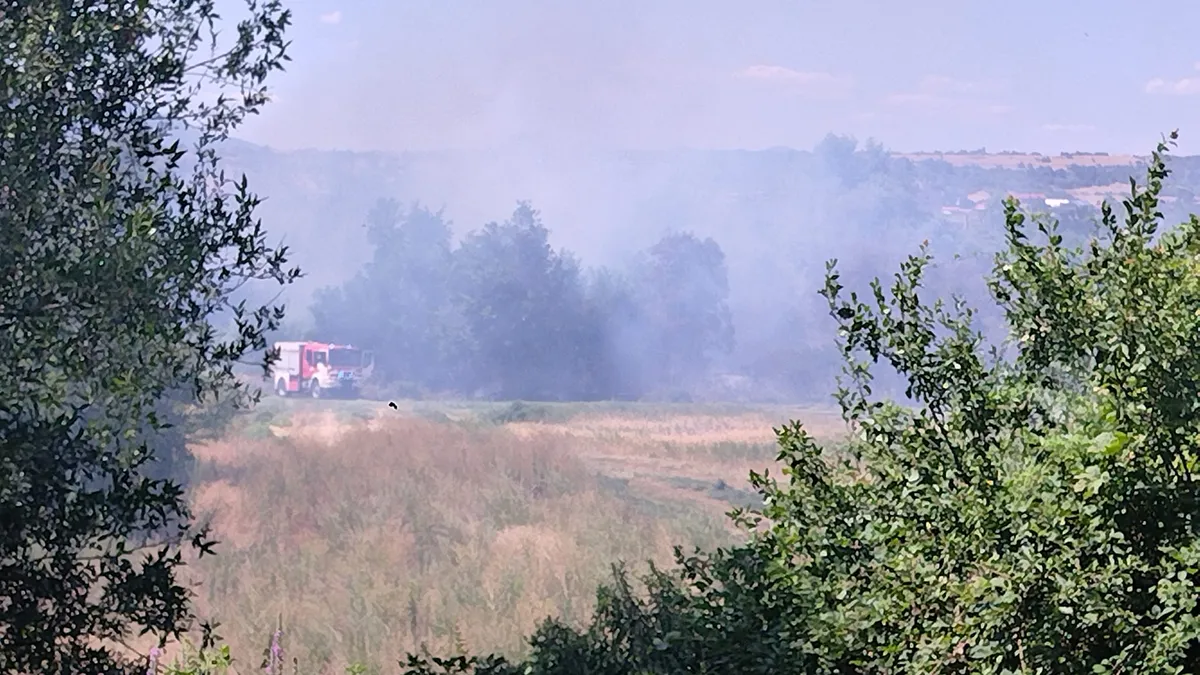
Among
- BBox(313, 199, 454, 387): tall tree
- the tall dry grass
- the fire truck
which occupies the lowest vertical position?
the tall dry grass

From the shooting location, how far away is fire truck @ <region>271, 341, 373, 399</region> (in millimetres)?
39219

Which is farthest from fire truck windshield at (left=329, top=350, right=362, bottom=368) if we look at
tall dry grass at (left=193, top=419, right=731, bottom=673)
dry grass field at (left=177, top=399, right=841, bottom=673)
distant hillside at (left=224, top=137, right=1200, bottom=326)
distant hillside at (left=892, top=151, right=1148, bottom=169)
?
distant hillside at (left=892, top=151, right=1148, bottom=169)

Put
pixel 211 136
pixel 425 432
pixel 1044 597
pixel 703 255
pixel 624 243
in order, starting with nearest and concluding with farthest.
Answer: pixel 1044 597 < pixel 211 136 < pixel 425 432 < pixel 703 255 < pixel 624 243

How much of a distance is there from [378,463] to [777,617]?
19414 mm

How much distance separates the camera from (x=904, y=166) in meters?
57.9

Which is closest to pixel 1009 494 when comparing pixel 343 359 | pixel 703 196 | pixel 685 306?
pixel 343 359

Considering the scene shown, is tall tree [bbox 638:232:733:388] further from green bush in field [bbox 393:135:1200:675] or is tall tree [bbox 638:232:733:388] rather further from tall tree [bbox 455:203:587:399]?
green bush in field [bbox 393:135:1200:675]

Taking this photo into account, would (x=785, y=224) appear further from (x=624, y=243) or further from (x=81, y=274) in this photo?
(x=81, y=274)

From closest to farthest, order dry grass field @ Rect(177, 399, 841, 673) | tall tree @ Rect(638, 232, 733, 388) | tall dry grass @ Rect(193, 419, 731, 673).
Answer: tall dry grass @ Rect(193, 419, 731, 673)
dry grass field @ Rect(177, 399, 841, 673)
tall tree @ Rect(638, 232, 733, 388)

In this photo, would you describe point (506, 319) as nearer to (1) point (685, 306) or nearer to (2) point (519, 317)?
(2) point (519, 317)

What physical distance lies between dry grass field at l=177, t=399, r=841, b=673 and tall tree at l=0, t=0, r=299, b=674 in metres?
4.23

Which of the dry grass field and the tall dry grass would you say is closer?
the tall dry grass

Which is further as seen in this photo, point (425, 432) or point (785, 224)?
point (785, 224)

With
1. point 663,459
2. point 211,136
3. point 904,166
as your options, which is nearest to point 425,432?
point 663,459
